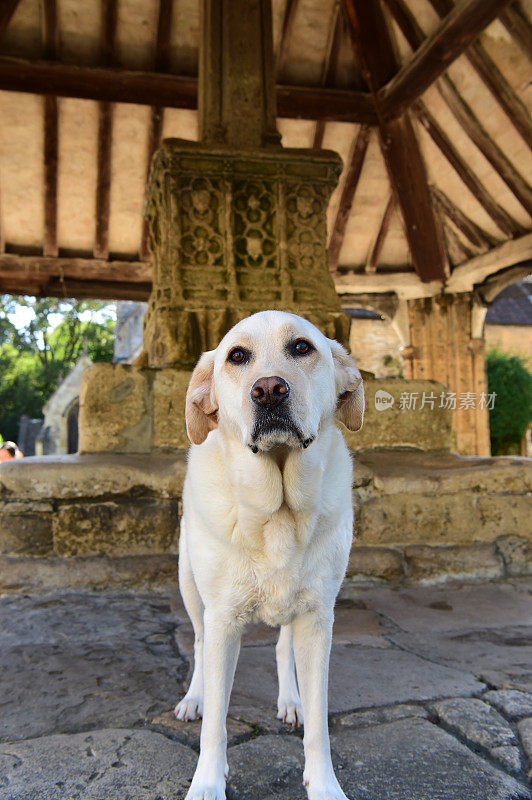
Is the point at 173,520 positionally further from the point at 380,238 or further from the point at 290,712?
the point at 380,238

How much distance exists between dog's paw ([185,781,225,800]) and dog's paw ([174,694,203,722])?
0.41 m

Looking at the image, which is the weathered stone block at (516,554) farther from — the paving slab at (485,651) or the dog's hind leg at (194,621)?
the dog's hind leg at (194,621)

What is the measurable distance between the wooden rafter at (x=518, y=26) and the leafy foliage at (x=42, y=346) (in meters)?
29.6

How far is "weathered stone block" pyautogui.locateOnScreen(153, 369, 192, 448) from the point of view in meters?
3.51

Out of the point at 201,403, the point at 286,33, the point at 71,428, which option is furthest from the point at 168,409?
the point at 71,428

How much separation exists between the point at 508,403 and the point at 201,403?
12936 mm

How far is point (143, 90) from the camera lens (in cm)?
665

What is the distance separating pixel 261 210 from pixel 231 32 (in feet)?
4.51

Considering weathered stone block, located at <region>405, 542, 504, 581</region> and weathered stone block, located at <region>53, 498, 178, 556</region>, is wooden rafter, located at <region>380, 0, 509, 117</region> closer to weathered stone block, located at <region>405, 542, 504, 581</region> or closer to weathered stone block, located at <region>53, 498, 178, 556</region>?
weathered stone block, located at <region>405, 542, 504, 581</region>

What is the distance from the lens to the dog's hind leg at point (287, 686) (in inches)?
70.3

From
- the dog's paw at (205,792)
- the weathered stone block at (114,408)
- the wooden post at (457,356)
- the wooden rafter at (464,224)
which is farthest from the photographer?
the wooden post at (457,356)

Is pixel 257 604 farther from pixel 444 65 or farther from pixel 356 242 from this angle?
pixel 356 242

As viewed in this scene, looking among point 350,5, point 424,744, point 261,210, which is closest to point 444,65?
point 350,5

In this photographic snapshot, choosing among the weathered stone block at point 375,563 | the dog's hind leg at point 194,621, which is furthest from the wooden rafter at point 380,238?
the dog's hind leg at point 194,621
